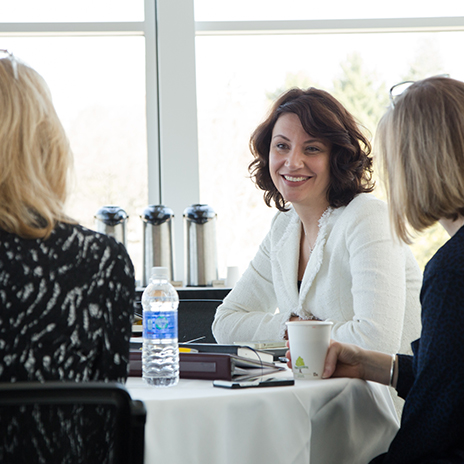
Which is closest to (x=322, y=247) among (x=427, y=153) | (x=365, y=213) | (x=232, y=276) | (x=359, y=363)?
(x=365, y=213)

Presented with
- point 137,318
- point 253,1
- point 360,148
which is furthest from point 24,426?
point 253,1

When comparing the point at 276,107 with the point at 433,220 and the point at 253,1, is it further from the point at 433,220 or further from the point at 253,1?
the point at 253,1

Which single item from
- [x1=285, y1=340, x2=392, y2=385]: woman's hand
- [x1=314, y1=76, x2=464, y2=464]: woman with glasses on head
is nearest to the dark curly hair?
[x1=314, y1=76, x2=464, y2=464]: woman with glasses on head

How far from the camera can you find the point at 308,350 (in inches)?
51.7

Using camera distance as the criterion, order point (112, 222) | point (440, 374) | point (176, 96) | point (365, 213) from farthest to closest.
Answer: point (176, 96) → point (112, 222) → point (365, 213) → point (440, 374)

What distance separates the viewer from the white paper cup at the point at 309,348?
131 cm

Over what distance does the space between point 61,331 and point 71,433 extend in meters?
0.16

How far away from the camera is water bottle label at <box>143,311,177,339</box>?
4.25ft

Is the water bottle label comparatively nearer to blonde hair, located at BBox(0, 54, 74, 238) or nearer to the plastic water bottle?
the plastic water bottle

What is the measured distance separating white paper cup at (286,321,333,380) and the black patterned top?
0.45 meters

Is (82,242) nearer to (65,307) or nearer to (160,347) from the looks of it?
(65,307)

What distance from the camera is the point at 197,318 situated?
3186mm

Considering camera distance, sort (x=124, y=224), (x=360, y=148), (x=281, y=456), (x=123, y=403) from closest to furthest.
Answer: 1. (x=123, y=403)
2. (x=281, y=456)
3. (x=360, y=148)
4. (x=124, y=224)

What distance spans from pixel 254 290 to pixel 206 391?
116 centimetres
